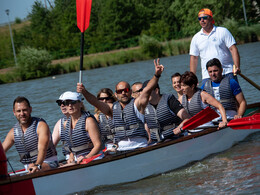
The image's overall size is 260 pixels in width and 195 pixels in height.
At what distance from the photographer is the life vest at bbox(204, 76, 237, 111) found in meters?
5.94

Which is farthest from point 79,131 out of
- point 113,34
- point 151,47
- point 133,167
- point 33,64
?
point 113,34

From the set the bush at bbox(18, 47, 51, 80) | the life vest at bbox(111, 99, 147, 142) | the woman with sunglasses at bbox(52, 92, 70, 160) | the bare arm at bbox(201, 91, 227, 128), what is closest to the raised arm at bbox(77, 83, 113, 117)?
the life vest at bbox(111, 99, 147, 142)

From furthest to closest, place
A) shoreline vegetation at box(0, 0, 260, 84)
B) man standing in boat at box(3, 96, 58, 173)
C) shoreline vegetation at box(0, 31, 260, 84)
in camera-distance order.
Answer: shoreline vegetation at box(0, 0, 260, 84) < shoreline vegetation at box(0, 31, 260, 84) < man standing in boat at box(3, 96, 58, 173)

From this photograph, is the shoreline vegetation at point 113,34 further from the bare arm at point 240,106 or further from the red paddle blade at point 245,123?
the red paddle blade at point 245,123

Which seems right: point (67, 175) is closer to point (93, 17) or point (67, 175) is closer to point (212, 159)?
point (212, 159)

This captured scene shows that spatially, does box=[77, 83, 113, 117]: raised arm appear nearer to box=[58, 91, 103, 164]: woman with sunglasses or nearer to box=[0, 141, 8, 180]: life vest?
box=[58, 91, 103, 164]: woman with sunglasses

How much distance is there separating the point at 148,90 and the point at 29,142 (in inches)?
56.5

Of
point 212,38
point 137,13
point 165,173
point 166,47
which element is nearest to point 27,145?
point 165,173

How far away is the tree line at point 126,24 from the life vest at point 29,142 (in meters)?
35.1

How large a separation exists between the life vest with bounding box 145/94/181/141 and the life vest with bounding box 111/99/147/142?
0.21 m

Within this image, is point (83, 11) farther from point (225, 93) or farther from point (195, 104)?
point (225, 93)

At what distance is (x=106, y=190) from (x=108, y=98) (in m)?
1.21

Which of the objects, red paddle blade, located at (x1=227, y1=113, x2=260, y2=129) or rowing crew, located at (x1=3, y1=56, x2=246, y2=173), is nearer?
rowing crew, located at (x1=3, y1=56, x2=246, y2=173)

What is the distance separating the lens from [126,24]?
49.1 metres
